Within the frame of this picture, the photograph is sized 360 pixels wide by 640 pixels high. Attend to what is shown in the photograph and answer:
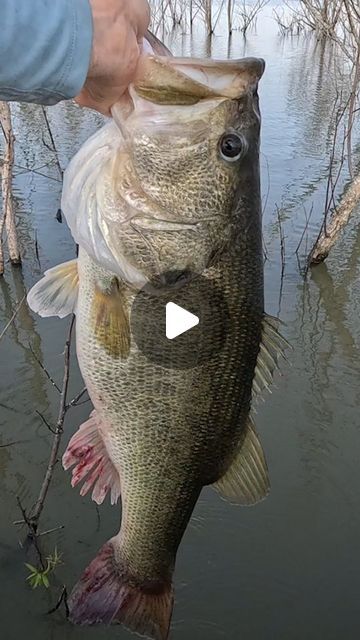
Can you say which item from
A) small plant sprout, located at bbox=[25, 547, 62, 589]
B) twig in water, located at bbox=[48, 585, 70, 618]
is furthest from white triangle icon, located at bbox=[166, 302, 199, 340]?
twig in water, located at bbox=[48, 585, 70, 618]

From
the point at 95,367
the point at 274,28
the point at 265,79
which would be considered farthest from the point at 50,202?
the point at 274,28

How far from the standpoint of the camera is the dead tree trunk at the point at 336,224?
20.2 ft

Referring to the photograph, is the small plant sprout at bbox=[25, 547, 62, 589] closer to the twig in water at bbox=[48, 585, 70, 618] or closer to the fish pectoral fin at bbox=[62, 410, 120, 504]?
the twig in water at bbox=[48, 585, 70, 618]

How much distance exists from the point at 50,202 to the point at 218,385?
6.66 meters

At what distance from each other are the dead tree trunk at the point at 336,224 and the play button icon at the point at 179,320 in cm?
487

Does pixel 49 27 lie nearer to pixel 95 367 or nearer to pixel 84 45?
pixel 84 45

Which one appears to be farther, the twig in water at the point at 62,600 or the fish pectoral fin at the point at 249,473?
the twig in water at the point at 62,600

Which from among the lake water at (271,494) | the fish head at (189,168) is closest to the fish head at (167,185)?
the fish head at (189,168)

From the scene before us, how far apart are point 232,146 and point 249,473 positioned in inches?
34.4

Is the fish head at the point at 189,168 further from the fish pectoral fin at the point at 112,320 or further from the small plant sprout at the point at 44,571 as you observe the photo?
the small plant sprout at the point at 44,571

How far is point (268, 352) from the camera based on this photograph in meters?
1.75

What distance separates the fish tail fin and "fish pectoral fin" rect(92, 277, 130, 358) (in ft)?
2.23

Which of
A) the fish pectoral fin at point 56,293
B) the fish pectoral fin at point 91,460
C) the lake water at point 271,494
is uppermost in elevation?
the fish pectoral fin at point 56,293

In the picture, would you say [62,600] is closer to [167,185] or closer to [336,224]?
[167,185]
